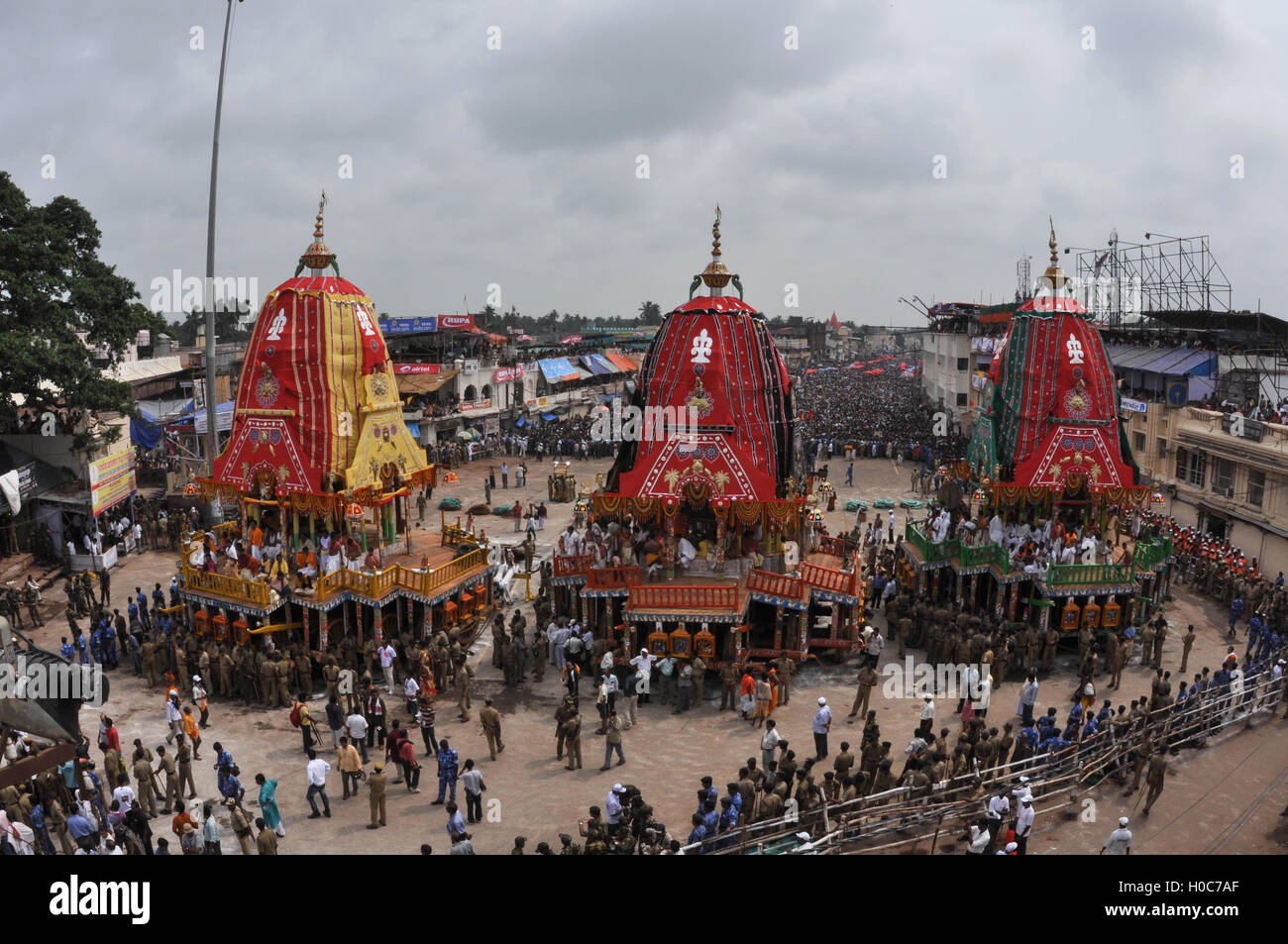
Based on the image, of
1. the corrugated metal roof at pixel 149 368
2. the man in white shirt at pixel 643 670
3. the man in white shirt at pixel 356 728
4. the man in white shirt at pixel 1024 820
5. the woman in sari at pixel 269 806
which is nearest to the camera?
the man in white shirt at pixel 1024 820

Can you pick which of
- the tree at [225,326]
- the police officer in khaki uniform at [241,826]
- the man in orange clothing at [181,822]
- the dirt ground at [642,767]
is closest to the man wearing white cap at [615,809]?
the dirt ground at [642,767]

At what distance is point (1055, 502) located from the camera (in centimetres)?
2408

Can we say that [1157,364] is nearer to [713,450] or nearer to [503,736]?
[713,450]

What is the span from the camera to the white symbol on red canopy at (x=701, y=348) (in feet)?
71.1

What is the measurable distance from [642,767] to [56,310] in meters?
21.9

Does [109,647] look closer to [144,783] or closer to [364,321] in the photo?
[144,783]

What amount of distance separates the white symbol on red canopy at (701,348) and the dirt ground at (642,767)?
23.1 feet

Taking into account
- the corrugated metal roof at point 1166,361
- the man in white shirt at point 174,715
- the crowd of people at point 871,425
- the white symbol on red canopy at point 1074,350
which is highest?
the corrugated metal roof at point 1166,361

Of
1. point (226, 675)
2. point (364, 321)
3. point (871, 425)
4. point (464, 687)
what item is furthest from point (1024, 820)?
point (871, 425)

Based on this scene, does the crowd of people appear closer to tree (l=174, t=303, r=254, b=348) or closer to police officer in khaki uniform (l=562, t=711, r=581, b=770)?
police officer in khaki uniform (l=562, t=711, r=581, b=770)

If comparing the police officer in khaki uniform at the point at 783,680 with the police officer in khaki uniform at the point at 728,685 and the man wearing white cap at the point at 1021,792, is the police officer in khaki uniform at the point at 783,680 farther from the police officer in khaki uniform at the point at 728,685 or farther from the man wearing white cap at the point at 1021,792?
the man wearing white cap at the point at 1021,792

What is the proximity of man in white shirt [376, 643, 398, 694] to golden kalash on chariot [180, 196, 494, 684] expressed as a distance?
1018 mm

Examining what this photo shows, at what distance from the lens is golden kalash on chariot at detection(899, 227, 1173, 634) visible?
2245 cm

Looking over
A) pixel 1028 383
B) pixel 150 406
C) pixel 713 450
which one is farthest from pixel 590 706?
pixel 150 406
